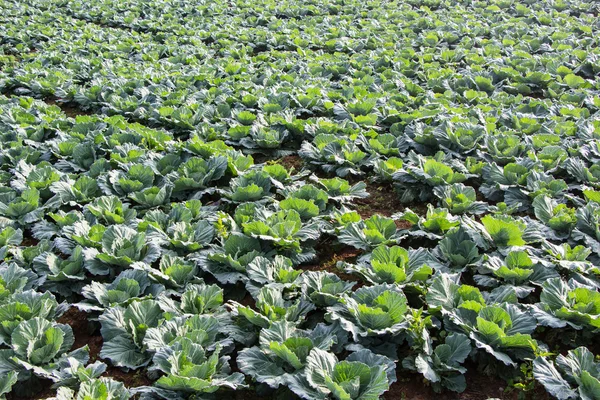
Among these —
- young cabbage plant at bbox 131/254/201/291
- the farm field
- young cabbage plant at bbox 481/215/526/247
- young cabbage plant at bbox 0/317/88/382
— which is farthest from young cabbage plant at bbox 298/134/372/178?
young cabbage plant at bbox 0/317/88/382

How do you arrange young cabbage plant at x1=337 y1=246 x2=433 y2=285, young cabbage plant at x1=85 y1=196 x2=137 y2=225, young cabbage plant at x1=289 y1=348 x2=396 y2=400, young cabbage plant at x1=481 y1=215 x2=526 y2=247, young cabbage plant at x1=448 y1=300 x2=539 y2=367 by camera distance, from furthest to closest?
young cabbage plant at x1=85 y1=196 x2=137 y2=225 < young cabbage plant at x1=481 y1=215 x2=526 y2=247 < young cabbage plant at x1=337 y1=246 x2=433 y2=285 < young cabbage plant at x1=448 y1=300 x2=539 y2=367 < young cabbage plant at x1=289 y1=348 x2=396 y2=400

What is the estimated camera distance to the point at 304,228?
4.46 meters

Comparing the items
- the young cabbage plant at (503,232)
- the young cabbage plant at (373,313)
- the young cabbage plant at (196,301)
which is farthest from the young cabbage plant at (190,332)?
the young cabbage plant at (503,232)

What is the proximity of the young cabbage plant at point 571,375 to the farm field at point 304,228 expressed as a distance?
0.01 m

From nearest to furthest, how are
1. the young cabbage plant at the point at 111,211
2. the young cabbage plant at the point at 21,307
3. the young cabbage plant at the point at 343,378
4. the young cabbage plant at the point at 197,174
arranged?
the young cabbage plant at the point at 343,378
the young cabbage plant at the point at 21,307
the young cabbage plant at the point at 111,211
the young cabbage plant at the point at 197,174

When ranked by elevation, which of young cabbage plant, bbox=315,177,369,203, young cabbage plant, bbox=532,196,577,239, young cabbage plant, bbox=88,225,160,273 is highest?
young cabbage plant, bbox=532,196,577,239

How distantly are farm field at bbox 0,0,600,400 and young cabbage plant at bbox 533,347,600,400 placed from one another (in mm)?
13

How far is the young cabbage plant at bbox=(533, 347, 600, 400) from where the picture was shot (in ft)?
9.78

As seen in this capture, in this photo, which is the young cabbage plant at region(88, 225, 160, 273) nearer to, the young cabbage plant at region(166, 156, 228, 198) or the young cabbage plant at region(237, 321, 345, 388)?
the young cabbage plant at region(166, 156, 228, 198)

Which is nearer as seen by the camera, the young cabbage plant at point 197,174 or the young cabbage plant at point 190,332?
the young cabbage plant at point 190,332

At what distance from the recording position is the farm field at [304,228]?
129 inches

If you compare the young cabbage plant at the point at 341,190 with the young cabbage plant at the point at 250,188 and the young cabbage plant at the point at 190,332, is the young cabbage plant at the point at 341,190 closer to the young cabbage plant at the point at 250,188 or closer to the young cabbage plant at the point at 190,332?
the young cabbage plant at the point at 250,188

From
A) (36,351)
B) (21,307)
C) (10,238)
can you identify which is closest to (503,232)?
(36,351)

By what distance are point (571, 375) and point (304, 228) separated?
2.20 meters
